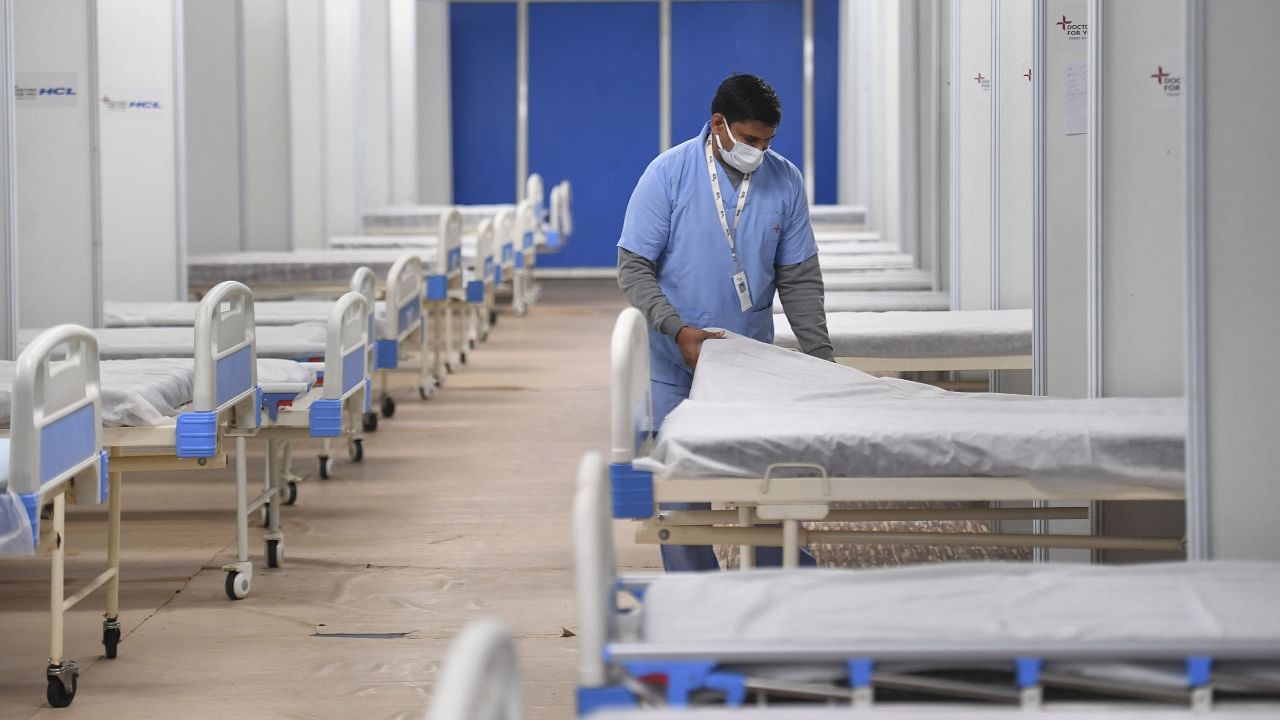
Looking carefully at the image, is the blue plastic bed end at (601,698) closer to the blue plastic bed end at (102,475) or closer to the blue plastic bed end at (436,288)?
the blue plastic bed end at (102,475)

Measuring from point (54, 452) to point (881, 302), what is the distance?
14.7 feet

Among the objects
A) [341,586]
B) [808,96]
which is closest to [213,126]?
[341,586]

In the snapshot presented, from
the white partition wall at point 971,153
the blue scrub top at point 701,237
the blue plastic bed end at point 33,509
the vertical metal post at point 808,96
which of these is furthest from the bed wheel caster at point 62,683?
the vertical metal post at point 808,96

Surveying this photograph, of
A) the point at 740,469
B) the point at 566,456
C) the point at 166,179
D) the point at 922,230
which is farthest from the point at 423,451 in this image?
the point at 740,469

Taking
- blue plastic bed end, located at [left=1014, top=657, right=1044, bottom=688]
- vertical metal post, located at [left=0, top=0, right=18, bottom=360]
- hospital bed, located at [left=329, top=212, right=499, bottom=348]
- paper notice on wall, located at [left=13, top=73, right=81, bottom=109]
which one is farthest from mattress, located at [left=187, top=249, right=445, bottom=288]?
blue plastic bed end, located at [left=1014, top=657, right=1044, bottom=688]

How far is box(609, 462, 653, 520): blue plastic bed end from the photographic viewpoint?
3334 mm

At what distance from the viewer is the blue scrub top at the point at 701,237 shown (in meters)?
4.51

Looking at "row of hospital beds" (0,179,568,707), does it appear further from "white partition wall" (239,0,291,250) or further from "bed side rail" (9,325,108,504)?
"white partition wall" (239,0,291,250)

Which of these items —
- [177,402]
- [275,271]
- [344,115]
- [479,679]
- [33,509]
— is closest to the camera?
[479,679]

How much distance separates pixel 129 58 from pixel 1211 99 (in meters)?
6.93

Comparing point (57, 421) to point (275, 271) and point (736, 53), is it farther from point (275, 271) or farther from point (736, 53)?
point (736, 53)

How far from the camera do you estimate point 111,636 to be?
14.4 ft

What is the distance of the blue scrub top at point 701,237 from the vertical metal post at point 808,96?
13.3 metres

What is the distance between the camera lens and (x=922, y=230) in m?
9.89
